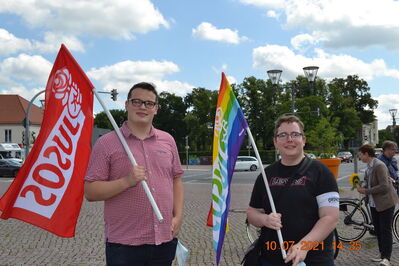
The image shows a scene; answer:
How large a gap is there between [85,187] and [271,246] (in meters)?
Answer: 1.27

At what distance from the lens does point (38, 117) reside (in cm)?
7894

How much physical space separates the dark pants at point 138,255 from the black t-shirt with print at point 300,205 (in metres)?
Result: 0.68

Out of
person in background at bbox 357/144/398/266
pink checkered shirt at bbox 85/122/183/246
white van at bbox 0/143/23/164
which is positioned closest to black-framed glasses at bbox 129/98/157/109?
pink checkered shirt at bbox 85/122/183/246

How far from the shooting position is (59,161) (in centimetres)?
324

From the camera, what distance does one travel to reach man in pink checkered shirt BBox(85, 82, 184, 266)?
2.88 metres

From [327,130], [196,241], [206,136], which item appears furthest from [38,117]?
[196,241]

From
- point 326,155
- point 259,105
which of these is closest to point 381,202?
point 326,155

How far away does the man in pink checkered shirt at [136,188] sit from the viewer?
9.43 ft

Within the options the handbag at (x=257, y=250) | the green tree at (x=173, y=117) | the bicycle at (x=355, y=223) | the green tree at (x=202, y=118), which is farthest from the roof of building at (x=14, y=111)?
the handbag at (x=257, y=250)

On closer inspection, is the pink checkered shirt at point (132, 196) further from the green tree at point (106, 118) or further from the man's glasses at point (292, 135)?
the green tree at point (106, 118)

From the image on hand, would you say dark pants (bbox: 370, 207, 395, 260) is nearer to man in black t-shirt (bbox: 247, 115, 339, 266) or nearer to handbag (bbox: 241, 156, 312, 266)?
man in black t-shirt (bbox: 247, 115, 339, 266)

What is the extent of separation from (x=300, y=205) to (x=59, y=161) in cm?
172

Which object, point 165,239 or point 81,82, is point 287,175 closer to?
point 165,239

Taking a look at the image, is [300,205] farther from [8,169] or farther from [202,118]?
[202,118]
